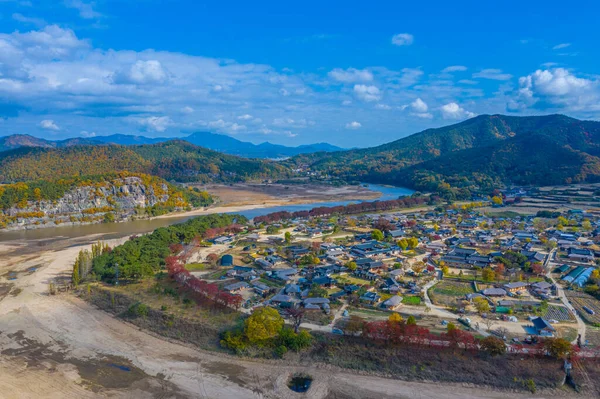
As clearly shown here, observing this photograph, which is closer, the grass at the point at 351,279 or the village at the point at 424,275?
the village at the point at 424,275

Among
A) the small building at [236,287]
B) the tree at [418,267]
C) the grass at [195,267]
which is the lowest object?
the tree at [418,267]

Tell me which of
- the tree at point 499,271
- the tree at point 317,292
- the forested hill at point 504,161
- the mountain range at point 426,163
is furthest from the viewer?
the mountain range at point 426,163

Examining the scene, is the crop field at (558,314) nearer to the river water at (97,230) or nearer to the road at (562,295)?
the road at (562,295)

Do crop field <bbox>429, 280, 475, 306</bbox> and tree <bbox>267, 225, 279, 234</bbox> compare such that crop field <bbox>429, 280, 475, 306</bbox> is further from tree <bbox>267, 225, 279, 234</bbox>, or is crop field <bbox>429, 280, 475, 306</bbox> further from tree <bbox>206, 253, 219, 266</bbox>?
tree <bbox>267, 225, 279, 234</bbox>

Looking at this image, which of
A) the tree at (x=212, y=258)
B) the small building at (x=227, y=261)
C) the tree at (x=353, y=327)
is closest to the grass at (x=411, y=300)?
the tree at (x=353, y=327)

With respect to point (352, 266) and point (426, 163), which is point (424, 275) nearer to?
point (352, 266)

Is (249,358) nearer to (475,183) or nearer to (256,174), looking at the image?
(475,183)

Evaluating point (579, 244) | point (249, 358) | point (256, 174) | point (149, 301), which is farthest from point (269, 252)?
point (256, 174)
